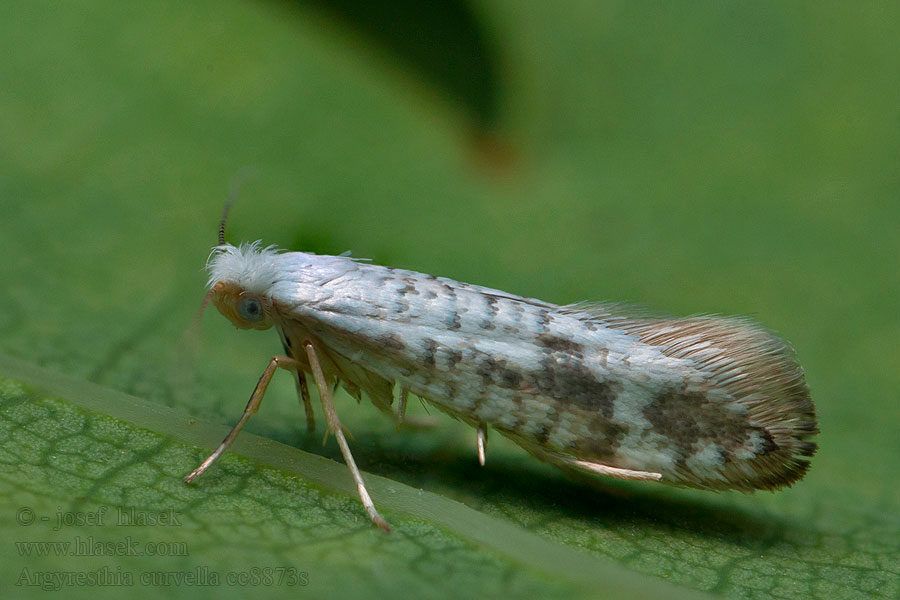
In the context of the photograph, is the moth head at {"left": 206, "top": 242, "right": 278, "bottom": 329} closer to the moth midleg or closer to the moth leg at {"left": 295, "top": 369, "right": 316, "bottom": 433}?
A: the moth midleg

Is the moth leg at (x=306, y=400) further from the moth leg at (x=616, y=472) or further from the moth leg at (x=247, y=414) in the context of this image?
the moth leg at (x=616, y=472)

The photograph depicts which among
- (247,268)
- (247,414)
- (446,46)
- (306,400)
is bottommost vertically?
(247,414)

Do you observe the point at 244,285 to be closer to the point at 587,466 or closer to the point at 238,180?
the point at 238,180

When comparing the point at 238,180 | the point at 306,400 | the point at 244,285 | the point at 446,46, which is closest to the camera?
the point at 244,285

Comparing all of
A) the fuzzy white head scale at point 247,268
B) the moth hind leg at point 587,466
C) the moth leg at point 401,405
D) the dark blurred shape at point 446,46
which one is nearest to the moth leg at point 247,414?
the fuzzy white head scale at point 247,268

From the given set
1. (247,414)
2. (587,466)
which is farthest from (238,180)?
(587,466)

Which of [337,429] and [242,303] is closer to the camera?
[337,429]

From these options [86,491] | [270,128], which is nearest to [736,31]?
[270,128]
